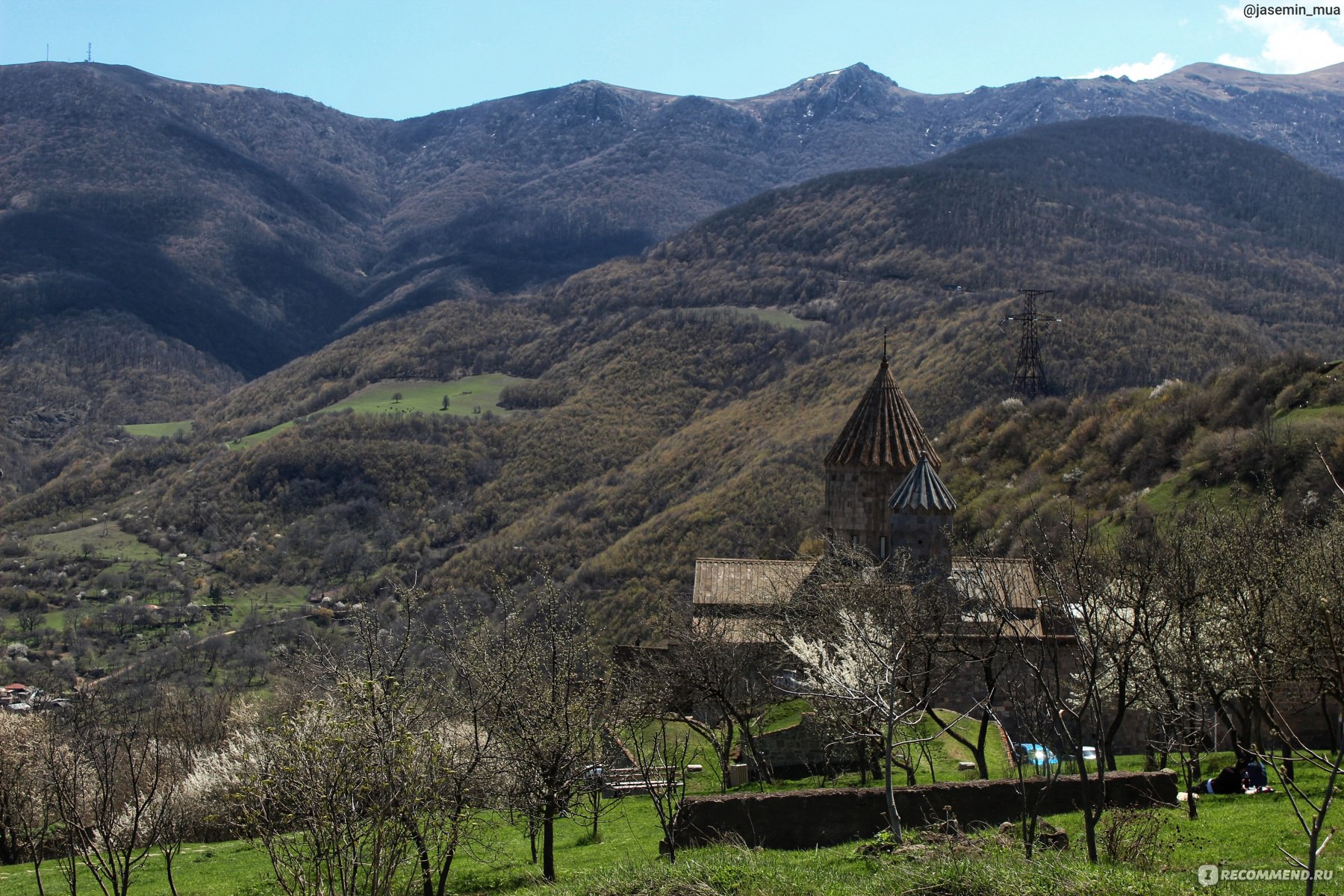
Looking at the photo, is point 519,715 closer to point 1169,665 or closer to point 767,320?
point 1169,665

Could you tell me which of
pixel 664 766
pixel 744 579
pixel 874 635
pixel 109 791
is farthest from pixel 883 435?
pixel 109 791

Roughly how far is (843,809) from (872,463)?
15864 mm

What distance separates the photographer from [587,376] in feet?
413

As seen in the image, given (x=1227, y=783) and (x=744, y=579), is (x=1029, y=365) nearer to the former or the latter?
(x=744, y=579)

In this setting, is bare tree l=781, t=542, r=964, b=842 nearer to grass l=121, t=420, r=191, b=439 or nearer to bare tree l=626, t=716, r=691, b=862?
bare tree l=626, t=716, r=691, b=862

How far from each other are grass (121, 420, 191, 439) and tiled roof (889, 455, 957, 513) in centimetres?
14214

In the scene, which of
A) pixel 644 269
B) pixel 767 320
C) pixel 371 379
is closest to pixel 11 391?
pixel 371 379

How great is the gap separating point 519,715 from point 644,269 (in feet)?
477

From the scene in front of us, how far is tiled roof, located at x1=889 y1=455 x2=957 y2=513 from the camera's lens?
26.2 metres

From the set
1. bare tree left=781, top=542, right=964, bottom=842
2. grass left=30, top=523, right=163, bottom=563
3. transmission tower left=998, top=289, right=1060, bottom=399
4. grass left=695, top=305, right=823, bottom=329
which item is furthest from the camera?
grass left=695, top=305, right=823, bottom=329

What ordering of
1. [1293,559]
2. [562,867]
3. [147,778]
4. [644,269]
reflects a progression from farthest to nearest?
[644,269] < [147,778] < [1293,559] < [562,867]

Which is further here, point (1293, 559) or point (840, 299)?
point (840, 299)

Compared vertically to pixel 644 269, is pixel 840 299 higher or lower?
lower

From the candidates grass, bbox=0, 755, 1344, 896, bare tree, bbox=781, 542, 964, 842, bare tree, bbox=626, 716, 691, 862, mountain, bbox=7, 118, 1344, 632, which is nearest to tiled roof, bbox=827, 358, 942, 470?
bare tree, bbox=781, 542, 964, 842
